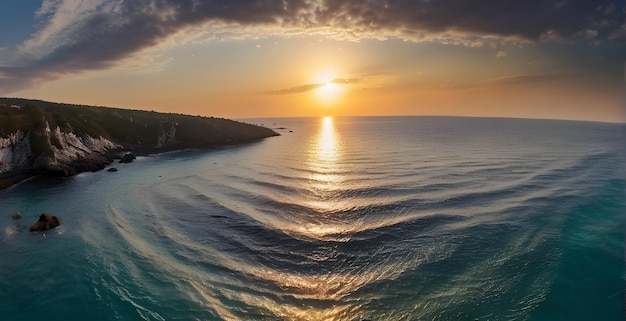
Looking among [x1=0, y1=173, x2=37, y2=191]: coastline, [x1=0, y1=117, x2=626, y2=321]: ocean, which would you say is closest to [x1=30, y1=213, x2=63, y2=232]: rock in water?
[x1=0, y1=117, x2=626, y2=321]: ocean

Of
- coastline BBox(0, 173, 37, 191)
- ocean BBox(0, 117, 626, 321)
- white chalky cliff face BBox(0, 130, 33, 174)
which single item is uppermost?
white chalky cliff face BBox(0, 130, 33, 174)

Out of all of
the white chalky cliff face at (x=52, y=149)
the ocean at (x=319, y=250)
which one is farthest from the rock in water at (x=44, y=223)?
the white chalky cliff face at (x=52, y=149)

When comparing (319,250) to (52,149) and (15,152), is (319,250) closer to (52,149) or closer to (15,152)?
(52,149)

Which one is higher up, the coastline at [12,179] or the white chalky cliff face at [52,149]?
the white chalky cliff face at [52,149]

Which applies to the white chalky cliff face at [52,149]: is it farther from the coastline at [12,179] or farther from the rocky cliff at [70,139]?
the coastline at [12,179]

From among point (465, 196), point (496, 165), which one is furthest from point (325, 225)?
point (496, 165)

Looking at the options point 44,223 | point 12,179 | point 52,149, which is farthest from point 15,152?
point 44,223

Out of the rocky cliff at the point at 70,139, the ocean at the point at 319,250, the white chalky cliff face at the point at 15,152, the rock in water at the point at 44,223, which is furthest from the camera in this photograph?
the rocky cliff at the point at 70,139

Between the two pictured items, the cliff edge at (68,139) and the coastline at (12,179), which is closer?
the coastline at (12,179)

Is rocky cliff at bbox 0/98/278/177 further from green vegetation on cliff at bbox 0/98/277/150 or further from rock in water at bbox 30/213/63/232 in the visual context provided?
rock in water at bbox 30/213/63/232
